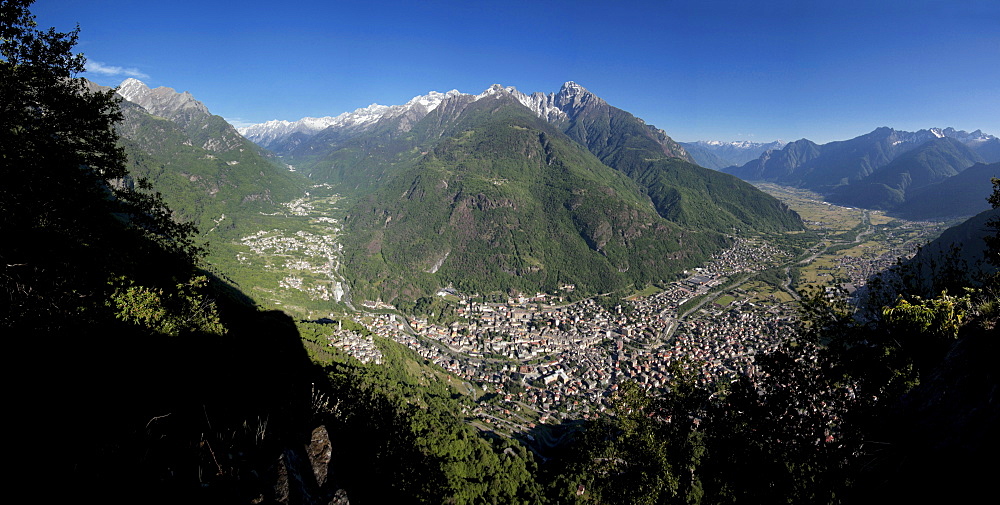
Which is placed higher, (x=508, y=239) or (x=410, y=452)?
(x=508, y=239)

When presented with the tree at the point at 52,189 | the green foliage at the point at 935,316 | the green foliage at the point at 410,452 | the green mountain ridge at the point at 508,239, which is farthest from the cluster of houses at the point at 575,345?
the tree at the point at 52,189

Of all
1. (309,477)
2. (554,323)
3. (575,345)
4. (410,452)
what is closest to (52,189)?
(309,477)

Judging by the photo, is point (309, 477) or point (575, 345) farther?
point (575, 345)

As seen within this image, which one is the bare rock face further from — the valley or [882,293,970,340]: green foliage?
the valley

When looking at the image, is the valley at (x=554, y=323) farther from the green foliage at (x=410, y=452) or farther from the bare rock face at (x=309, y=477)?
the bare rock face at (x=309, y=477)

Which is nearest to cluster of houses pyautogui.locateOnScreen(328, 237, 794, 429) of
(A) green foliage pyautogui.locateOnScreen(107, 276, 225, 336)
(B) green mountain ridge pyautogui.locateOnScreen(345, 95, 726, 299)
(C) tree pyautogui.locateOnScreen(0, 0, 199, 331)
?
(B) green mountain ridge pyautogui.locateOnScreen(345, 95, 726, 299)

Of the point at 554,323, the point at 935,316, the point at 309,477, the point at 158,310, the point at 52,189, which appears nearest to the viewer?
the point at 935,316

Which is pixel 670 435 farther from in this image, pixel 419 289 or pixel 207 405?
pixel 419 289

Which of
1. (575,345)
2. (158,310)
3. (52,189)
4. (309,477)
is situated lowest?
(575,345)

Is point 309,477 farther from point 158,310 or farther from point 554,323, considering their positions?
point 554,323
